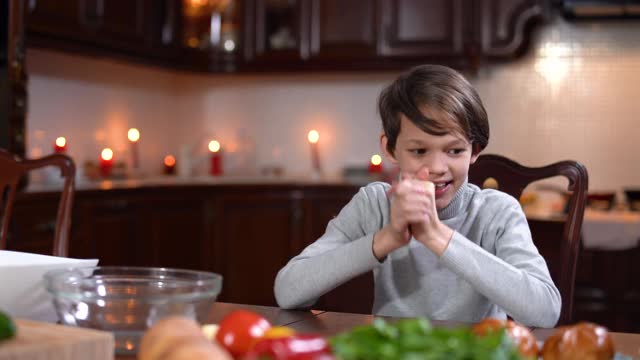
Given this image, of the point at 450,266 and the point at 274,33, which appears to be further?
the point at 274,33

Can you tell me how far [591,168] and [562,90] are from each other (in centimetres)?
41

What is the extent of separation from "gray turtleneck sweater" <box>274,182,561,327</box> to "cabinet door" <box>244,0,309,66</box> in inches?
123

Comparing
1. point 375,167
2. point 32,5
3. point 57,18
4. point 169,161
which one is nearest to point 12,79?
point 32,5

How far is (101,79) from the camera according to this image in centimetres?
482

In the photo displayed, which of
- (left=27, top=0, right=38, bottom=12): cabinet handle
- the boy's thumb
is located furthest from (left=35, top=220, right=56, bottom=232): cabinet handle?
the boy's thumb

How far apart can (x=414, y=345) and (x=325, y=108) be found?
4559 millimetres

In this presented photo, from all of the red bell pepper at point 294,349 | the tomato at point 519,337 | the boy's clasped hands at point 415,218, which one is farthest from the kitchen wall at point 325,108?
the red bell pepper at point 294,349

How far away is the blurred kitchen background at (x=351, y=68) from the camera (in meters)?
4.55

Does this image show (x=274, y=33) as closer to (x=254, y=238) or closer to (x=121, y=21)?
(x=121, y=21)

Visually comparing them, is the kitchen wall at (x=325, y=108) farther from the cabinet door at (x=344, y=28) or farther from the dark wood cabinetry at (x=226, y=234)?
the dark wood cabinetry at (x=226, y=234)

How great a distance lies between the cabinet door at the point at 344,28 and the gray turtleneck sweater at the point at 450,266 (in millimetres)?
3050

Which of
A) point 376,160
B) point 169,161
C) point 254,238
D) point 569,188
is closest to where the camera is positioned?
point 569,188

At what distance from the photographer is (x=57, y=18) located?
3963 millimetres

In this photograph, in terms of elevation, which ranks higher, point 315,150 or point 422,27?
point 422,27
